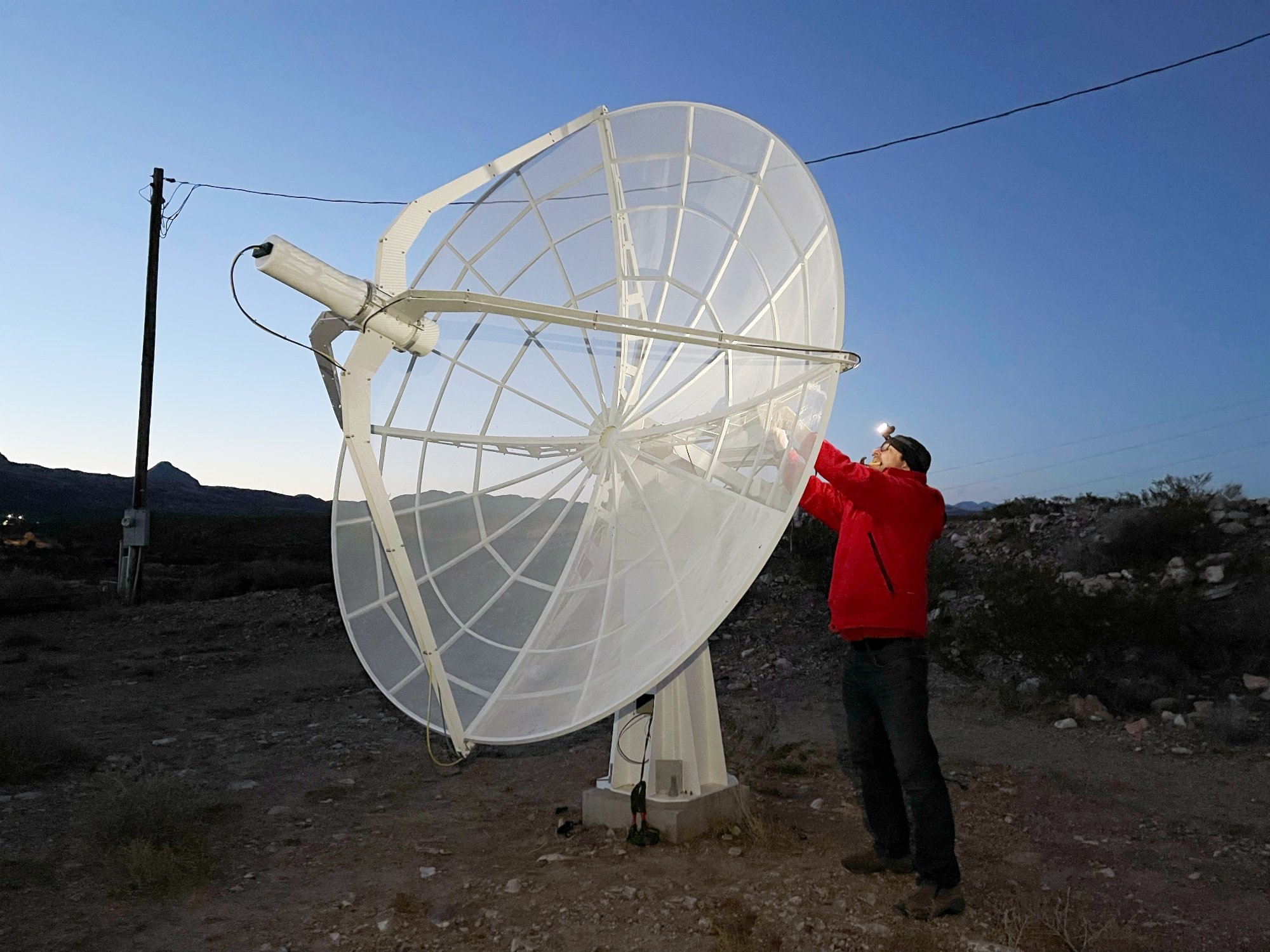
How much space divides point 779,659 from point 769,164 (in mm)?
7240

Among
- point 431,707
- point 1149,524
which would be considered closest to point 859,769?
point 431,707

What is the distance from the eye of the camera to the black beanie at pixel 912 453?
4293mm

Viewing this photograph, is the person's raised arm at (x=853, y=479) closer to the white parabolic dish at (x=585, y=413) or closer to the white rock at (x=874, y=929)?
the white parabolic dish at (x=585, y=413)

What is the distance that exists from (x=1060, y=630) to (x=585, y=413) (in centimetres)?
634

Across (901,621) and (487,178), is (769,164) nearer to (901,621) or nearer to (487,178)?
(487,178)

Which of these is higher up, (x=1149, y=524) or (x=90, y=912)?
(x=1149, y=524)

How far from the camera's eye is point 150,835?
4812 mm

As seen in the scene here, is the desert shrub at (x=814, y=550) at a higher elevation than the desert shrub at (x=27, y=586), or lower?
higher

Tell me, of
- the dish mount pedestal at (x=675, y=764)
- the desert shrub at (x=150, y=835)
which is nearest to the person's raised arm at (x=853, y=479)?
the dish mount pedestal at (x=675, y=764)

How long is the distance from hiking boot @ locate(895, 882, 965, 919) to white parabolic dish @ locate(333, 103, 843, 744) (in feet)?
5.29

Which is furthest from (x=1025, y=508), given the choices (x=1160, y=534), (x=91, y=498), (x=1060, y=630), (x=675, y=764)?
(x=91, y=498)

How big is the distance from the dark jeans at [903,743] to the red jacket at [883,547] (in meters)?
0.14

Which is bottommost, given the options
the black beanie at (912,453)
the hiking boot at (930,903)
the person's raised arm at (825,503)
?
the hiking boot at (930,903)

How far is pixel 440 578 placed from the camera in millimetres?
4750
